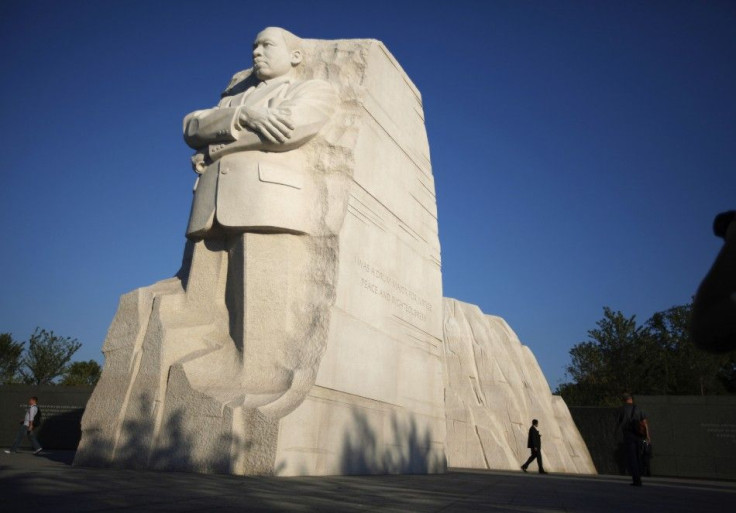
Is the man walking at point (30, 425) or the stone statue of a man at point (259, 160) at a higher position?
the stone statue of a man at point (259, 160)

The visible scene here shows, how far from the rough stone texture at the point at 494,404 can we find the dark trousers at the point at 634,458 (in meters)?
7.28

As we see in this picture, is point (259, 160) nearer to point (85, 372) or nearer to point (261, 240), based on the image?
point (261, 240)

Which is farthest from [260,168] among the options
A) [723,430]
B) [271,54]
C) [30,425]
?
[723,430]

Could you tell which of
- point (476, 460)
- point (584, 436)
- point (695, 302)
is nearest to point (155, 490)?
point (695, 302)

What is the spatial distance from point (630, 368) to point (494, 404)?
54.4 feet

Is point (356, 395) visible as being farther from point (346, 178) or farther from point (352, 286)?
point (346, 178)

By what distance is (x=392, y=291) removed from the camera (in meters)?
8.21

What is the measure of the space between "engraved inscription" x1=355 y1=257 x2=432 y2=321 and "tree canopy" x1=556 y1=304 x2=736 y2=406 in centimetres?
2472

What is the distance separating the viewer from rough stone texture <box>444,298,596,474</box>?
15805mm

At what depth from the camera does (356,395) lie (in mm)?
7059

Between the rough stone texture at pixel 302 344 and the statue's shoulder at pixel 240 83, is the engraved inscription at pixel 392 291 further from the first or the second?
the statue's shoulder at pixel 240 83

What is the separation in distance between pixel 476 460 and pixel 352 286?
9938 mm

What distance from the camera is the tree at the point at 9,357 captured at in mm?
34784

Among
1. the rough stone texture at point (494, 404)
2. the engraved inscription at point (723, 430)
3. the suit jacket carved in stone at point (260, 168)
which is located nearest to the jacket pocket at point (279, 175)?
the suit jacket carved in stone at point (260, 168)
